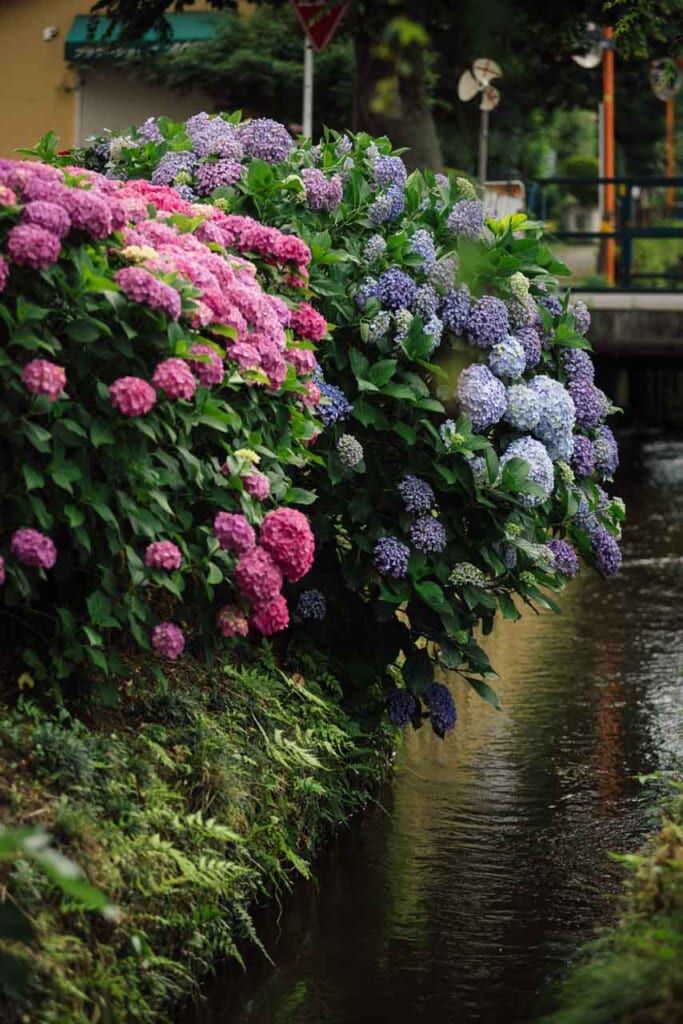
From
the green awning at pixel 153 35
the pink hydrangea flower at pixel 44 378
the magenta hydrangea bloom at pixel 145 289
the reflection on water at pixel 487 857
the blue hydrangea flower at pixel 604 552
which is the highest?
the green awning at pixel 153 35

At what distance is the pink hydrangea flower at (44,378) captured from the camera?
4.59 m

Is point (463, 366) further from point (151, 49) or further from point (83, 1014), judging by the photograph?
point (151, 49)

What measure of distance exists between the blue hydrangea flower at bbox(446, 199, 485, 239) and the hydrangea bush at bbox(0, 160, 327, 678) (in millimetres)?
1138

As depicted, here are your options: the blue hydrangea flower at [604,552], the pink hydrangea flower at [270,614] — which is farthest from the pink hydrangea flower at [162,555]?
the blue hydrangea flower at [604,552]

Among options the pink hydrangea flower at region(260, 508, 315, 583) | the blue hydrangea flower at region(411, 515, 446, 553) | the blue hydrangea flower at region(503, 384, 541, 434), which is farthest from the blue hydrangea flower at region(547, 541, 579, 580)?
the pink hydrangea flower at region(260, 508, 315, 583)

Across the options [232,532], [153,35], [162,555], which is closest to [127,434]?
[162,555]

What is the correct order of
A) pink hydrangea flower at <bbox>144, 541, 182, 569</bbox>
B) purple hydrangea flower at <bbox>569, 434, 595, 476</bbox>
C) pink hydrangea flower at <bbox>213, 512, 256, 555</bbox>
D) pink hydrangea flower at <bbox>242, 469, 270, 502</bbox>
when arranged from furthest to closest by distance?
purple hydrangea flower at <bbox>569, 434, 595, 476</bbox> → pink hydrangea flower at <bbox>242, 469, 270, 502</bbox> → pink hydrangea flower at <bbox>213, 512, 256, 555</bbox> → pink hydrangea flower at <bbox>144, 541, 182, 569</bbox>

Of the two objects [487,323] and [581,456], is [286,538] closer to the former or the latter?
[487,323]

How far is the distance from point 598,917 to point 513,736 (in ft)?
6.85

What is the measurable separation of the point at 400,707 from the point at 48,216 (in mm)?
2508

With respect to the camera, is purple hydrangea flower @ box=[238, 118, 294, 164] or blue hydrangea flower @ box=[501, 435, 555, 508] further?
purple hydrangea flower @ box=[238, 118, 294, 164]

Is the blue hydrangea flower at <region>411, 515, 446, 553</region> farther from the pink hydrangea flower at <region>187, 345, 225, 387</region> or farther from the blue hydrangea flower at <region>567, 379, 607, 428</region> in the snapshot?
the pink hydrangea flower at <region>187, 345, 225, 387</region>

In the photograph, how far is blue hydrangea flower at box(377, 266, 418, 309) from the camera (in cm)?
630

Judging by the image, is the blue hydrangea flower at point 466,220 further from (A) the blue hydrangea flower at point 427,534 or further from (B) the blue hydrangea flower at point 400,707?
(B) the blue hydrangea flower at point 400,707
